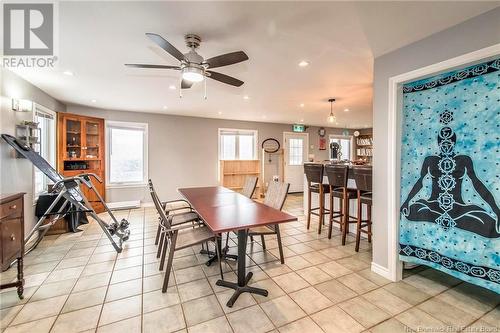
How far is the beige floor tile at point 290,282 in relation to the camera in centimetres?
222

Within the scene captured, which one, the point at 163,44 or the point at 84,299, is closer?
the point at 163,44

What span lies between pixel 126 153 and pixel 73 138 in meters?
1.13

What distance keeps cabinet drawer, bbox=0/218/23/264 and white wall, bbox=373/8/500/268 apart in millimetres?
3594

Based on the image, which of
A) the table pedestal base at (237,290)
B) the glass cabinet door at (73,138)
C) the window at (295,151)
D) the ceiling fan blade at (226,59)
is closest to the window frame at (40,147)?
the glass cabinet door at (73,138)

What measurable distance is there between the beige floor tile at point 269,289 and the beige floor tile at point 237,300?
6cm

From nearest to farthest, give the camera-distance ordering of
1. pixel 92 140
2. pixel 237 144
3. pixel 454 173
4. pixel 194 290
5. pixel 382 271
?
1. pixel 454 173
2. pixel 194 290
3. pixel 382 271
4. pixel 92 140
5. pixel 237 144

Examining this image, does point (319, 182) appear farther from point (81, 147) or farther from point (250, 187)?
point (81, 147)

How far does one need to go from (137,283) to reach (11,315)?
94 cm

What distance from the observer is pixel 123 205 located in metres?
5.40

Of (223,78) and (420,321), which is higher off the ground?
(223,78)

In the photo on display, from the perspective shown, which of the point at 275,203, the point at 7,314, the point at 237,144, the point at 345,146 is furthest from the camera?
the point at 345,146

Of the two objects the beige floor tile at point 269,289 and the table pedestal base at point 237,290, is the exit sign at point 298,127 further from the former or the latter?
the table pedestal base at point 237,290

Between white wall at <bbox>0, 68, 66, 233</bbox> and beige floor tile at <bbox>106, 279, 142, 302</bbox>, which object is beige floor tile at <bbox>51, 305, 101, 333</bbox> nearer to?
beige floor tile at <bbox>106, 279, 142, 302</bbox>

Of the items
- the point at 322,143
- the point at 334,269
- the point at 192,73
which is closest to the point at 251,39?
the point at 192,73
